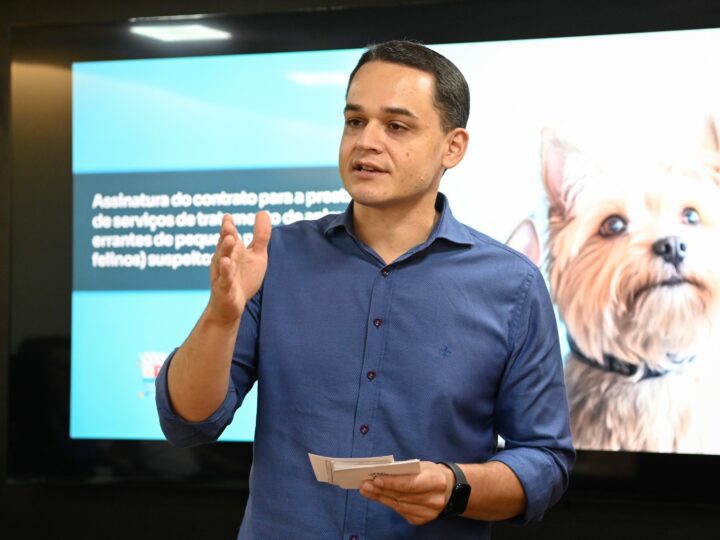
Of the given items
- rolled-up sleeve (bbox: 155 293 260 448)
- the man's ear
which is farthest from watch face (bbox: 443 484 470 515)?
the man's ear

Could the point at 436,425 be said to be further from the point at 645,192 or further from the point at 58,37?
the point at 58,37

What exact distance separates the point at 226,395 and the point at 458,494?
0.46m

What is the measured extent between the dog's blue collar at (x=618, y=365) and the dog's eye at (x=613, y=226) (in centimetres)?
39

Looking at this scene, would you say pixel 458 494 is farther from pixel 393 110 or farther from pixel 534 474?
pixel 393 110

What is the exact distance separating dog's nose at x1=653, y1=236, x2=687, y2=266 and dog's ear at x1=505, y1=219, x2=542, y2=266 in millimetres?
391

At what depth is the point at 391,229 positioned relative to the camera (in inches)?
76.2

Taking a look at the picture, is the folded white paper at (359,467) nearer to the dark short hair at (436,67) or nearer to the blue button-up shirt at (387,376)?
the blue button-up shirt at (387,376)

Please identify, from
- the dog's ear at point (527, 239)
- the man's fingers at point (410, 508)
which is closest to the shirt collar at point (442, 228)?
the man's fingers at point (410, 508)

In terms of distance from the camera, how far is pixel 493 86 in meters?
3.34

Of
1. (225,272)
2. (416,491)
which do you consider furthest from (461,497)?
(225,272)

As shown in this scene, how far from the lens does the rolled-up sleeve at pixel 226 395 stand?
5.65 ft

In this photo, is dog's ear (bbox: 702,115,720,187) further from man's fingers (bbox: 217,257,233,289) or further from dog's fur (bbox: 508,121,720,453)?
man's fingers (bbox: 217,257,233,289)

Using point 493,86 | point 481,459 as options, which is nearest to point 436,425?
point 481,459

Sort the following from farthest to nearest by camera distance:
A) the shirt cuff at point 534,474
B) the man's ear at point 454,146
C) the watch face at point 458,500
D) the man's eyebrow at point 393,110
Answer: the man's ear at point 454,146 < the man's eyebrow at point 393,110 < the shirt cuff at point 534,474 < the watch face at point 458,500
